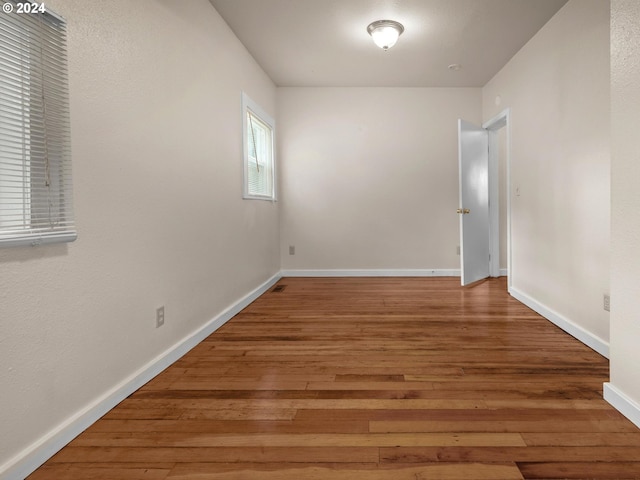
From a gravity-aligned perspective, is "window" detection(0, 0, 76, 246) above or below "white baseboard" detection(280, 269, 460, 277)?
above

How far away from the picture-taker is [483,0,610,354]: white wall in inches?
102

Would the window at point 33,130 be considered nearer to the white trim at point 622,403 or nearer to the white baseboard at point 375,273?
the white trim at point 622,403

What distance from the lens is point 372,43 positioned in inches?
151

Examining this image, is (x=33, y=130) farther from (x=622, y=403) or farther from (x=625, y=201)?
(x=622, y=403)

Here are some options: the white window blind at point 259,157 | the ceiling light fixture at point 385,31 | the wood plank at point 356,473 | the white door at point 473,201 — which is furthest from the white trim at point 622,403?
the white window blind at point 259,157

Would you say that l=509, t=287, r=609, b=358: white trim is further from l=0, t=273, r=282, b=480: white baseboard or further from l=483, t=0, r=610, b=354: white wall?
l=0, t=273, r=282, b=480: white baseboard

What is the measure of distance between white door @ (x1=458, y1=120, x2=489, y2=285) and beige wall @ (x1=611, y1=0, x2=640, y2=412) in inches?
110

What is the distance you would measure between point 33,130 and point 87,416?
1193 millimetres

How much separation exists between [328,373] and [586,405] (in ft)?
4.22

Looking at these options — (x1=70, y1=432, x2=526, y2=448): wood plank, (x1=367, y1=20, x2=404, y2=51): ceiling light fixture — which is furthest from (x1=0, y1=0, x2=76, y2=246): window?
(x1=367, y1=20, x2=404, y2=51): ceiling light fixture

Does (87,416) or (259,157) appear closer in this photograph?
(87,416)

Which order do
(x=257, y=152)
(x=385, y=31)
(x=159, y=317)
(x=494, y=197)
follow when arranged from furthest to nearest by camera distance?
(x=494, y=197) < (x=257, y=152) < (x=385, y=31) < (x=159, y=317)

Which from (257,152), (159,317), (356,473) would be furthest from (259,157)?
(356,473)

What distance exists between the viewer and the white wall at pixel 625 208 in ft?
5.40
